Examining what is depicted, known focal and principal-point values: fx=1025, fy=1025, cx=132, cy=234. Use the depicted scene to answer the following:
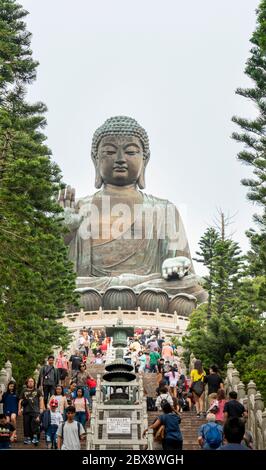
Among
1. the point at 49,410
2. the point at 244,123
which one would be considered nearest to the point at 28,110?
the point at 244,123

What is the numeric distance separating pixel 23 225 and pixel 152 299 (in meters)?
21.2

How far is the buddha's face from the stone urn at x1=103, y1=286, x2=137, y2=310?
224 inches

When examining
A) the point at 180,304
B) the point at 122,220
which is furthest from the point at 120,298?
the point at 122,220

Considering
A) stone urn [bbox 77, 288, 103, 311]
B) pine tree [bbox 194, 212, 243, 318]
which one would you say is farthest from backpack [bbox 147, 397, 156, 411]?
stone urn [bbox 77, 288, 103, 311]

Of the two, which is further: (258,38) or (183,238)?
(183,238)

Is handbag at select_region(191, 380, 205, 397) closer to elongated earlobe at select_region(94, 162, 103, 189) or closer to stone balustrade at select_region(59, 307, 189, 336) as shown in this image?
stone balustrade at select_region(59, 307, 189, 336)

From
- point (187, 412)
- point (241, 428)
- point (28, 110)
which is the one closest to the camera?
point (241, 428)

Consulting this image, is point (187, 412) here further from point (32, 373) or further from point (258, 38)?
point (258, 38)

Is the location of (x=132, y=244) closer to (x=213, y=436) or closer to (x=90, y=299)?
(x=90, y=299)

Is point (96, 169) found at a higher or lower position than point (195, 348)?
higher

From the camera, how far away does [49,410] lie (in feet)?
40.2

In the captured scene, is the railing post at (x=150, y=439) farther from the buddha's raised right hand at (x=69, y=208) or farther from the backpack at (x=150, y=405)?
the buddha's raised right hand at (x=69, y=208)

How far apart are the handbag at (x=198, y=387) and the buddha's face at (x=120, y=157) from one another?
1070 inches

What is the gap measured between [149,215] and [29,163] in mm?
24970
